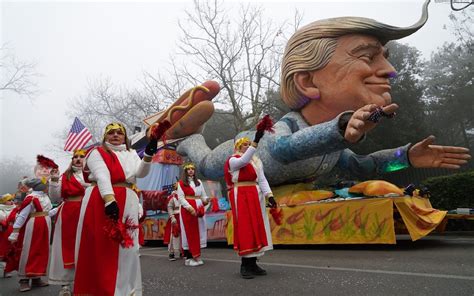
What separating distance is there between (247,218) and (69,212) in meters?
2.23

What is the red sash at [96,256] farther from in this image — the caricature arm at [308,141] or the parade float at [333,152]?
the caricature arm at [308,141]

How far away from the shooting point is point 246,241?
16.5 ft

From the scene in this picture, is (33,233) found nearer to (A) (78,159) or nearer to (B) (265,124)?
(A) (78,159)

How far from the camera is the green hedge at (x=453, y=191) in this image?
31.7 feet

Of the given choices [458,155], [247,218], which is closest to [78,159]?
[247,218]

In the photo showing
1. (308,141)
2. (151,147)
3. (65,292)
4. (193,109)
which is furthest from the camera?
(193,109)

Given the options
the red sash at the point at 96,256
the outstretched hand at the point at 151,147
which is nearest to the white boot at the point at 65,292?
the red sash at the point at 96,256

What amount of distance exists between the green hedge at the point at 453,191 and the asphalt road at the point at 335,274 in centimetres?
308

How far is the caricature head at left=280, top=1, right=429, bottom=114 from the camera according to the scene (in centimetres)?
764

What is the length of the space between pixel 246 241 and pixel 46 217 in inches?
118

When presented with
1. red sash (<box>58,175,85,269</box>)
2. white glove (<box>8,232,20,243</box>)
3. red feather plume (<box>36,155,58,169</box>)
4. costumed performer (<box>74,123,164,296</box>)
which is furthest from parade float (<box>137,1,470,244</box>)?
costumed performer (<box>74,123,164,296</box>)

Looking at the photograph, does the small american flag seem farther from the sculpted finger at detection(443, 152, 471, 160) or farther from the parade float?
the sculpted finger at detection(443, 152, 471, 160)

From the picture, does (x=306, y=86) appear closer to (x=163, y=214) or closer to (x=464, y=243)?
(x=464, y=243)

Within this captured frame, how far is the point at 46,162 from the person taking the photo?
5.13 m
